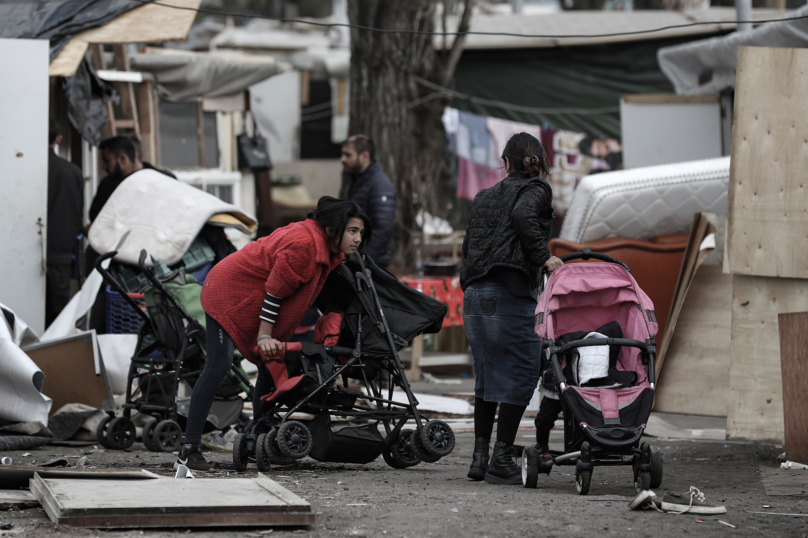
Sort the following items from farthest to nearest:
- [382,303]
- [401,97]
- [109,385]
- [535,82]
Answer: [535,82] → [401,97] → [109,385] → [382,303]

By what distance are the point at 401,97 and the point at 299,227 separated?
701 cm

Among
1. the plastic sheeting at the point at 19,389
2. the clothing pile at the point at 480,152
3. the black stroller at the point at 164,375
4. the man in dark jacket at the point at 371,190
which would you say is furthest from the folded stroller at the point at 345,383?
the clothing pile at the point at 480,152

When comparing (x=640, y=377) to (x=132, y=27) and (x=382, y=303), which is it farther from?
(x=132, y=27)

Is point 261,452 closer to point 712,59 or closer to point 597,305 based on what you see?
point 597,305

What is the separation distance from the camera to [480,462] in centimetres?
507

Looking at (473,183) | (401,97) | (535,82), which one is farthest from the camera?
(535,82)

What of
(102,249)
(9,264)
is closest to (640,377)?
(102,249)

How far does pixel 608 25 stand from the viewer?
17391 millimetres

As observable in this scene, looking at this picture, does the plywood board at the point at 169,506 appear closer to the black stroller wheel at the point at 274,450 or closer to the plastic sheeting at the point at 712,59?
the black stroller wheel at the point at 274,450

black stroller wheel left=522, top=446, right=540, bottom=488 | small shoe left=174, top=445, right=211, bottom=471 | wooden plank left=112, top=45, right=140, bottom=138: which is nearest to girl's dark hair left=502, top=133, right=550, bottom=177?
black stroller wheel left=522, top=446, right=540, bottom=488

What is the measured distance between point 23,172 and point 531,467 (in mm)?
5060

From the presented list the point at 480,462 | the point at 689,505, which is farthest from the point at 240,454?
the point at 689,505

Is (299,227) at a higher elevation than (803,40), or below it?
below

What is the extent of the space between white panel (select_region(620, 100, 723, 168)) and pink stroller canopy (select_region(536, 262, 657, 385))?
6836 mm
